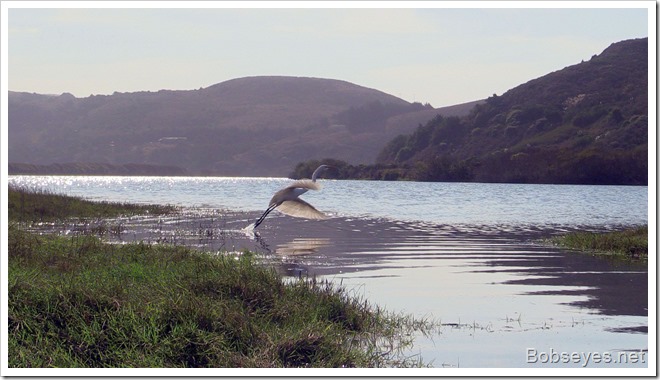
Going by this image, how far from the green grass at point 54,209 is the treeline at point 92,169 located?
98.8 meters

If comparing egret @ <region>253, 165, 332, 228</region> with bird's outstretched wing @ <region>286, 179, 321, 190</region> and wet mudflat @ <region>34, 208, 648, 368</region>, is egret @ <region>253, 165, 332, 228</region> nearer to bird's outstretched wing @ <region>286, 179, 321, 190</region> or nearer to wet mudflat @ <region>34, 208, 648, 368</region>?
bird's outstretched wing @ <region>286, 179, 321, 190</region>

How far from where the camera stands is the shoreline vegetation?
31.4 ft

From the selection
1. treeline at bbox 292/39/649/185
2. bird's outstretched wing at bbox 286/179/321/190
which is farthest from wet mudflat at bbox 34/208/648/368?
treeline at bbox 292/39/649/185

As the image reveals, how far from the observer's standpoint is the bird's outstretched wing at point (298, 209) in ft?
57.1

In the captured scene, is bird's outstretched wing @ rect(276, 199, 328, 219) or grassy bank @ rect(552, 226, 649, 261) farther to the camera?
grassy bank @ rect(552, 226, 649, 261)

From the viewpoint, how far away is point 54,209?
35.1m

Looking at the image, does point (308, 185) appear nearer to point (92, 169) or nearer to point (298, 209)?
point (298, 209)

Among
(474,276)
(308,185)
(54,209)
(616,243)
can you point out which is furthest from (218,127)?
(308,185)

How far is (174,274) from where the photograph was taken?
42.9ft

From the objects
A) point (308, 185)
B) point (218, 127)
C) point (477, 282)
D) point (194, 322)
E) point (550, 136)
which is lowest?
point (477, 282)

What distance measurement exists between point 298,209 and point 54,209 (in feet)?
66.1

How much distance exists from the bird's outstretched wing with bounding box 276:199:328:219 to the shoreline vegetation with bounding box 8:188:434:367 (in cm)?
348

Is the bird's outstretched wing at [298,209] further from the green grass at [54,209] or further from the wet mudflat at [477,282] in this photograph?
the green grass at [54,209]

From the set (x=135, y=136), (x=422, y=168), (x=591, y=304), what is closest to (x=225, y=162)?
(x=135, y=136)
